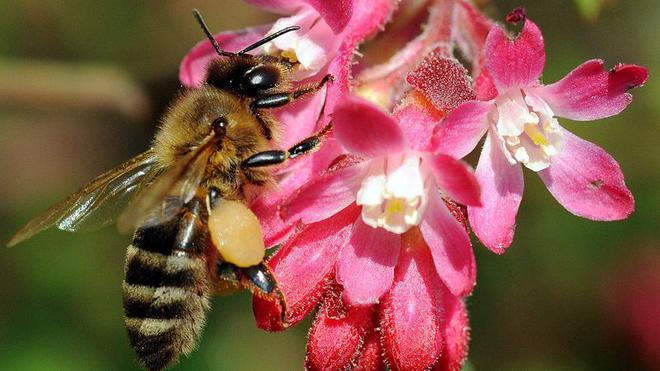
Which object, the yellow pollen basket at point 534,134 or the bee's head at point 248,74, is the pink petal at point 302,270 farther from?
the yellow pollen basket at point 534,134

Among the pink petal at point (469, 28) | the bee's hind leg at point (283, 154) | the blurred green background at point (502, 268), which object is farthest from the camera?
the blurred green background at point (502, 268)

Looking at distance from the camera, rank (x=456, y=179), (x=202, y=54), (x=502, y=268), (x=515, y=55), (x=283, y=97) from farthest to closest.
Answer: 1. (x=502, y=268)
2. (x=202, y=54)
3. (x=283, y=97)
4. (x=515, y=55)
5. (x=456, y=179)

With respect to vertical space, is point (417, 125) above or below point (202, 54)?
below

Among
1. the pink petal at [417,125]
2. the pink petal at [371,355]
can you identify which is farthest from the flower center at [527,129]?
the pink petal at [371,355]

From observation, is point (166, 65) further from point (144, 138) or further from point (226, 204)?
point (226, 204)

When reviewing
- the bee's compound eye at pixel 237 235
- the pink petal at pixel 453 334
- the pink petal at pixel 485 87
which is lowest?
the pink petal at pixel 453 334

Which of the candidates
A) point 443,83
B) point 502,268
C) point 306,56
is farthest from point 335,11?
point 502,268

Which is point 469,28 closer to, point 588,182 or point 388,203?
point 588,182
